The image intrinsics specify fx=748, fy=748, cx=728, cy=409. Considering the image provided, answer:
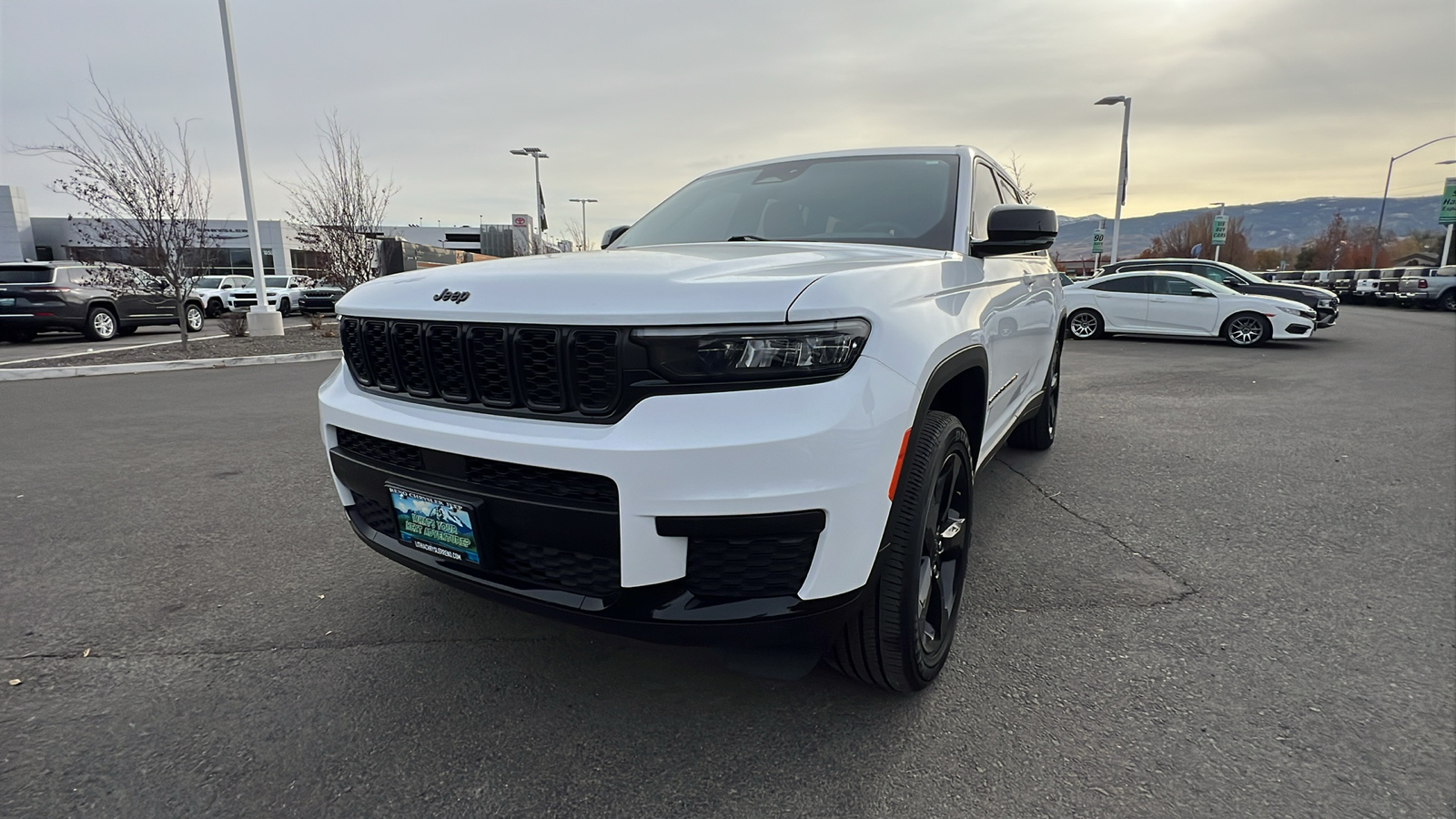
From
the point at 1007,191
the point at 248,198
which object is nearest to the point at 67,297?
the point at 248,198

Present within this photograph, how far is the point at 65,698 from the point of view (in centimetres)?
227

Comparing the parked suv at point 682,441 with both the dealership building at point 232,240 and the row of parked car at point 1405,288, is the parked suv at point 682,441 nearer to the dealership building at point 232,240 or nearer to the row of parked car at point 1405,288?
the row of parked car at point 1405,288

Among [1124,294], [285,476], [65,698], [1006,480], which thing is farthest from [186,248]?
[1124,294]

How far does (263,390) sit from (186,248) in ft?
20.4

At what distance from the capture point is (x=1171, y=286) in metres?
13.6

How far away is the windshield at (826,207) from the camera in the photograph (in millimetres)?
2953

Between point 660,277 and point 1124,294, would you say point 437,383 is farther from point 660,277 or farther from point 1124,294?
point 1124,294

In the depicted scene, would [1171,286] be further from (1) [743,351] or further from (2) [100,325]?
(2) [100,325]

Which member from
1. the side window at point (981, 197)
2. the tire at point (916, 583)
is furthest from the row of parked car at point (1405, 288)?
the tire at point (916, 583)

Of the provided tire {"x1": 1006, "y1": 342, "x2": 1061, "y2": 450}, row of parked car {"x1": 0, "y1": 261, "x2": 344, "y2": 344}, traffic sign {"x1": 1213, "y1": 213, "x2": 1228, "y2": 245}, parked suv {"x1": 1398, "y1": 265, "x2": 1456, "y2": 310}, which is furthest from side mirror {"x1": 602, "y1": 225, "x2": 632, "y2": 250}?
traffic sign {"x1": 1213, "y1": 213, "x2": 1228, "y2": 245}

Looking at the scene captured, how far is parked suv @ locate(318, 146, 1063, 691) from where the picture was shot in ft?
5.44

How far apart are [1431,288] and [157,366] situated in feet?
109

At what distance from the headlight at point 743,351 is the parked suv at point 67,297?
15.1 meters

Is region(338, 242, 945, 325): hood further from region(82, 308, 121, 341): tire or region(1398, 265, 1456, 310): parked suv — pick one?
region(1398, 265, 1456, 310): parked suv
